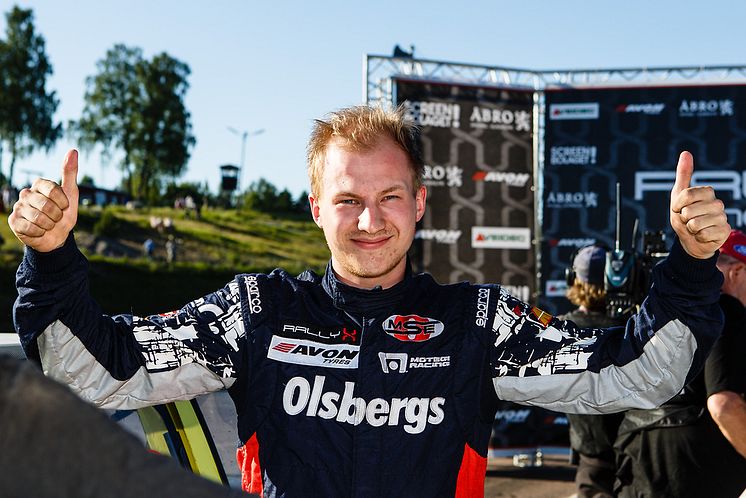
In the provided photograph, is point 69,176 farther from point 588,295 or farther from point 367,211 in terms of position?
point 588,295

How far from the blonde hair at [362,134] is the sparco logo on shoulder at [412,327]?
34cm

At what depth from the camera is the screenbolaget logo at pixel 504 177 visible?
6684 mm

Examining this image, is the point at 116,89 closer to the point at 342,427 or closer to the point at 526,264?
the point at 526,264

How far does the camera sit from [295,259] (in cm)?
3278

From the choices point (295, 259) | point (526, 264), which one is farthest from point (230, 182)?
point (526, 264)

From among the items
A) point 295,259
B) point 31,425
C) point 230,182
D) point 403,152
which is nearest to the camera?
point 31,425

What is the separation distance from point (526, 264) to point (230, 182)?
1193 inches

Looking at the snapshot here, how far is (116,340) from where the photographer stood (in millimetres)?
1785

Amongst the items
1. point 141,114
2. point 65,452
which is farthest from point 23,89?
point 65,452

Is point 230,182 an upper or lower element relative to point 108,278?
upper

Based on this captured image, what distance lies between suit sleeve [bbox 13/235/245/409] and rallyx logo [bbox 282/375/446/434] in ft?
0.58

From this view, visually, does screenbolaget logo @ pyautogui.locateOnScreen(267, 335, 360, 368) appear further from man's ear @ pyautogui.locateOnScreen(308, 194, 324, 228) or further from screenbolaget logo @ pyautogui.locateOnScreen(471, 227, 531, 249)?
screenbolaget logo @ pyautogui.locateOnScreen(471, 227, 531, 249)

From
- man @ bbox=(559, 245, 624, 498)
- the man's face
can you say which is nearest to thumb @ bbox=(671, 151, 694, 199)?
the man's face

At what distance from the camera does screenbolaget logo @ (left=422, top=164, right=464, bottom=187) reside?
6578 millimetres
